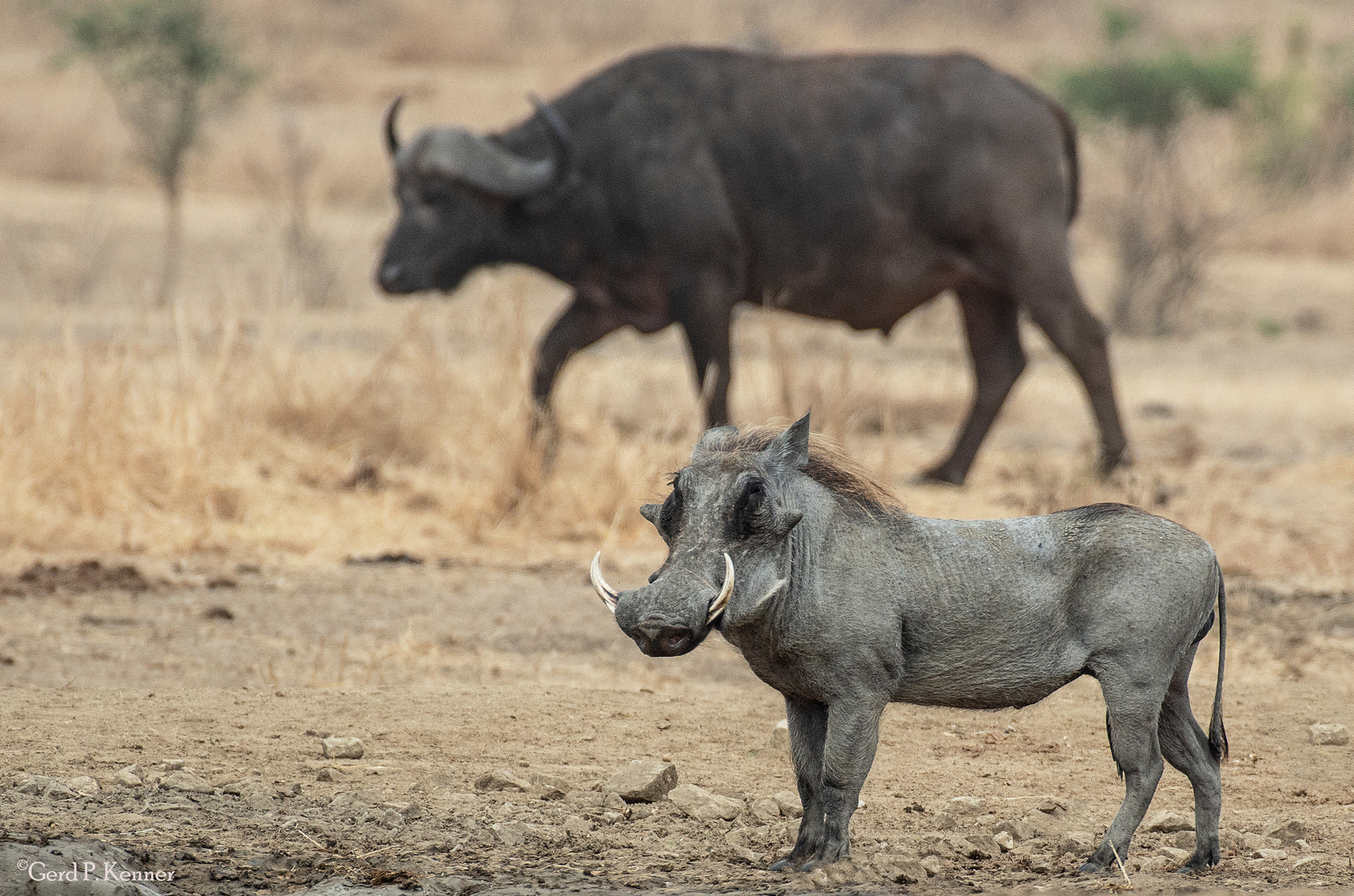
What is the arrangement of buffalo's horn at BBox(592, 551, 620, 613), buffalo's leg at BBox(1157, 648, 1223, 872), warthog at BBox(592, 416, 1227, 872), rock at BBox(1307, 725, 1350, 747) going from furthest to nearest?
rock at BBox(1307, 725, 1350, 747)
buffalo's leg at BBox(1157, 648, 1223, 872)
warthog at BBox(592, 416, 1227, 872)
buffalo's horn at BBox(592, 551, 620, 613)

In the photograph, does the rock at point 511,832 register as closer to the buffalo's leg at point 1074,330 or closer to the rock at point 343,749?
the rock at point 343,749

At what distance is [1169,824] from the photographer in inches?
171

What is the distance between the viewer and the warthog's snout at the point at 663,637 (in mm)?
3373

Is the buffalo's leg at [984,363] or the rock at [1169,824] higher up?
the rock at [1169,824]

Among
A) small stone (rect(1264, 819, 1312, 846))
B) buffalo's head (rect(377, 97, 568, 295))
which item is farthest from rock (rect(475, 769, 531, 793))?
buffalo's head (rect(377, 97, 568, 295))

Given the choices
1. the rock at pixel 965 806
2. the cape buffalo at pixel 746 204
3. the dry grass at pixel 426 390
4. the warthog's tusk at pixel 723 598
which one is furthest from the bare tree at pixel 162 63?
the warthog's tusk at pixel 723 598

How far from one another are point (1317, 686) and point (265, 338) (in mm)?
5621

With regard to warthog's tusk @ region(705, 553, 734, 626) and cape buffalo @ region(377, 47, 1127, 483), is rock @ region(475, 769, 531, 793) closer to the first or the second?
warthog's tusk @ region(705, 553, 734, 626)

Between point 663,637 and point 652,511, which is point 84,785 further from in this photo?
point 663,637

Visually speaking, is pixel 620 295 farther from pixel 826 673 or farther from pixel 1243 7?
pixel 1243 7

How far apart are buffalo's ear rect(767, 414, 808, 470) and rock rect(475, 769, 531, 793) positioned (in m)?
1.25

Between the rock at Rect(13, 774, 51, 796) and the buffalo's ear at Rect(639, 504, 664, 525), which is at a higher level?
the buffalo's ear at Rect(639, 504, 664, 525)

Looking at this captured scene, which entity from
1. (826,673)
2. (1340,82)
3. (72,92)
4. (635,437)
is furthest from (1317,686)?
(72,92)

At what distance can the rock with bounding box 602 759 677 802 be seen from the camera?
437cm
